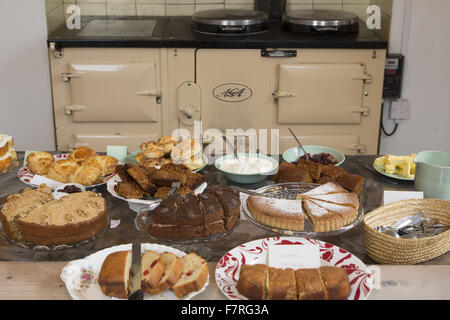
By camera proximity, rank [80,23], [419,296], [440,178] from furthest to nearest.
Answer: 1. [80,23]
2. [440,178]
3. [419,296]

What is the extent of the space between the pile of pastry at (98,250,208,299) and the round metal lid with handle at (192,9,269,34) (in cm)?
231

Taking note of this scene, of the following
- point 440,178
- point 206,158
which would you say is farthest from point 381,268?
point 206,158

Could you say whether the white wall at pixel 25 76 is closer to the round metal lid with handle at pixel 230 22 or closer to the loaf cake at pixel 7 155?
the round metal lid with handle at pixel 230 22

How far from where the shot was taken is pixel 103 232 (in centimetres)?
152

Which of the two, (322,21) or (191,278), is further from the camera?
(322,21)

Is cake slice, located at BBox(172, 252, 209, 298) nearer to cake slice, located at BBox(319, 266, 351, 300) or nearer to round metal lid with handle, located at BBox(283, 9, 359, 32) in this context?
cake slice, located at BBox(319, 266, 351, 300)

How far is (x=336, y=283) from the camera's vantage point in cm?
120

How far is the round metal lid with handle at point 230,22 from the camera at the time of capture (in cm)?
333

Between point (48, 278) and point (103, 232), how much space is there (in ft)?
0.89

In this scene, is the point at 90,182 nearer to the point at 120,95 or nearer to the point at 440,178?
the point at 440,178

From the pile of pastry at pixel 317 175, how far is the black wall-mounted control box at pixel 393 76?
1701 mm

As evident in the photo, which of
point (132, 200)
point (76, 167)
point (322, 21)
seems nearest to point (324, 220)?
point (132, 200)

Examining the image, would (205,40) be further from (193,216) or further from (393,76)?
(193,216)

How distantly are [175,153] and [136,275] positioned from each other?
86 cm
